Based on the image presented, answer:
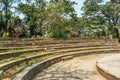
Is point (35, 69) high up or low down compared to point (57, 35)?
down

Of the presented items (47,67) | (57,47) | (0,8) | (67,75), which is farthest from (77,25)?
(67,75)

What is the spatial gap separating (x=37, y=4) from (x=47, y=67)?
51.8 feet

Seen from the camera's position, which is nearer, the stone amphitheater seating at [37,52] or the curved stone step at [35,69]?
the curved stone step at [35,69]

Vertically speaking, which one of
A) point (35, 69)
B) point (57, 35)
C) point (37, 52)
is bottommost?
point (35, 69)

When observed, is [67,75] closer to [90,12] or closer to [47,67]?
[47,67]

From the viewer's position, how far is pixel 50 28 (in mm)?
25266

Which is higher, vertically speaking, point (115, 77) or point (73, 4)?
point (73, 4)

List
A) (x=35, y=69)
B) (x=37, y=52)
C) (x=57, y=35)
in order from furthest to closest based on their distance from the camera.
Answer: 1. (x=57, y=35)
2. (x=37, y=52)
3. (x=35, y=69)

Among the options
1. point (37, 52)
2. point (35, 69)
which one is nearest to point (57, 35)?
point (37, 52)

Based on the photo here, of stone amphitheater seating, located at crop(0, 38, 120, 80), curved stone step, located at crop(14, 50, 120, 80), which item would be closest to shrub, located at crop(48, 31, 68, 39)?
stone amphitheater seating, located at crop(0, 38, 120, 80)

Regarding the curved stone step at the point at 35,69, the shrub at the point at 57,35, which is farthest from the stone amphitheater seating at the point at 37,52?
the shrub at the point at 57,35

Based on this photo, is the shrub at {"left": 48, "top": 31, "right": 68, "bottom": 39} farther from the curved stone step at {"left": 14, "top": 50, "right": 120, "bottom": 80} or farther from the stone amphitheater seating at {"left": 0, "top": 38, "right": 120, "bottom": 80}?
the curved stone step at {"left": 14, "top": 50, "right": 120, "bottom": 80}

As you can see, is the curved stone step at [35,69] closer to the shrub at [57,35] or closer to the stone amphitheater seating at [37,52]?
the stone amphitheater seating at [37,52]

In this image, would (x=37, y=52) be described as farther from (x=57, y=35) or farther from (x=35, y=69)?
(x=57, y=35)
